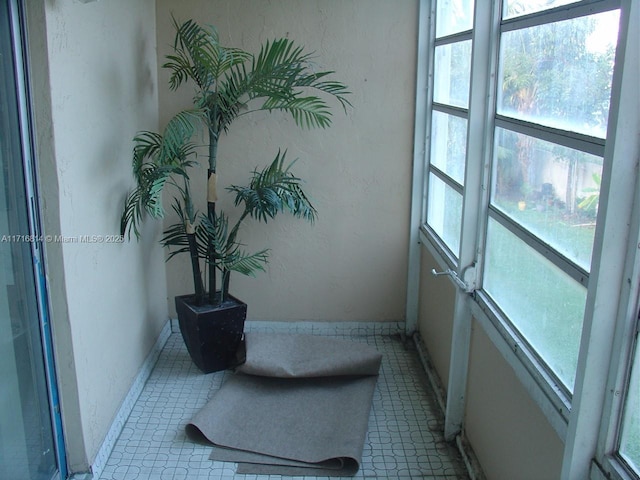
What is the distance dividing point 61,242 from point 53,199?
0.48 ft

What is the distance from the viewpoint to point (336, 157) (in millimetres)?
3393

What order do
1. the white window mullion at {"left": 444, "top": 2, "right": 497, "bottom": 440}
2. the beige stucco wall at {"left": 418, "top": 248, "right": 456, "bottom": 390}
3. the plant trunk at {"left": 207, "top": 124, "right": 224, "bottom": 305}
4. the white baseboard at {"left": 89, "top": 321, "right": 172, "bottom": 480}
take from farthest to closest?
the plant trunk at {"left": 207, "top": 124, "right": 224, "bottom": 305}, the beige stucco wall at {"left": 418, "top": 248, "right": 456, "bottom": 390}, the white baseboard at {"left": 89, "top": 321, "right": 172, "bottom": 480}, the white window mullion at {"left": 444, "top": 2, "right": 497, "bottom": 440}

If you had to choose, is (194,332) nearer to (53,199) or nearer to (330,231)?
(330,231)

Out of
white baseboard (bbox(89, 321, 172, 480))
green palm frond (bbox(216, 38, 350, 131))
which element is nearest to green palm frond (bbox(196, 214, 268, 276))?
green palm frond (bbox(216, 38, 350, 131))

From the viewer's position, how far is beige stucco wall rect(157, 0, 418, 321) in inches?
127

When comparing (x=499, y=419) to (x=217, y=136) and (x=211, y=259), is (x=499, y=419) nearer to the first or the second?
(x=211, y=259)

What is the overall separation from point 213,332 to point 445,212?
1.26 meters

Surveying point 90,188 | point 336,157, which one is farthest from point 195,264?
point 336,157

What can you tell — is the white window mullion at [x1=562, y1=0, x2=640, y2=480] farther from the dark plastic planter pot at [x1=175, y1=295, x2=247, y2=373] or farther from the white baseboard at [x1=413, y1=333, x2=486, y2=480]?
the dark plastic planter pot at [x1=175, y1=295, x2=247, y2=373]

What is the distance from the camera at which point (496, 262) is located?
2234 mm

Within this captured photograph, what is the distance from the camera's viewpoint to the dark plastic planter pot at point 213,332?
9.93 ft

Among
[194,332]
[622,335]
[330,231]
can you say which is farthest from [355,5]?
[622,335]

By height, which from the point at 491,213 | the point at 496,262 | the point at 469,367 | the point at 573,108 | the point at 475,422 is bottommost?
the point at 475,422

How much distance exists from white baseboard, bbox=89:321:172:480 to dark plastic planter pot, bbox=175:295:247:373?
222 mm
